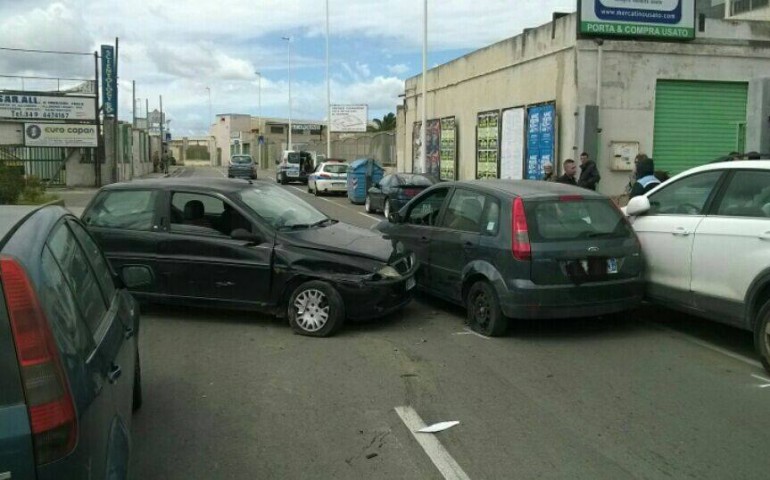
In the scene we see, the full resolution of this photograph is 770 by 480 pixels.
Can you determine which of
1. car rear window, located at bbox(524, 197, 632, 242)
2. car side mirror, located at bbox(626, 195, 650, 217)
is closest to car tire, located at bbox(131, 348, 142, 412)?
car rear window, located at bbox(524, 197, 632, 242)

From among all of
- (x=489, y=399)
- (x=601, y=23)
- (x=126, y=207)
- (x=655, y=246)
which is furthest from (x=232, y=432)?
(x=601, y=23)

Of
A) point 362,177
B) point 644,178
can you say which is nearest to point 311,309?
point 644,178

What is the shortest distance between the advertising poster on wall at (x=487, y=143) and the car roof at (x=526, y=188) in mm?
15500

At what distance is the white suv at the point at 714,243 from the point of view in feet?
19.3

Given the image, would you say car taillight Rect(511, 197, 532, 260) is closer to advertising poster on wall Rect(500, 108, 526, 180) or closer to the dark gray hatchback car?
the dark gray hatchback car

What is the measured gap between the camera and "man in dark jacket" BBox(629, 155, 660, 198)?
1099cm

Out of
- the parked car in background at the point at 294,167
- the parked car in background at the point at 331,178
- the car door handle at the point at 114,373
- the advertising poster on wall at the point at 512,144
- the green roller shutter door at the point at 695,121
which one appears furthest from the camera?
the parked car in background at the point at 294,167

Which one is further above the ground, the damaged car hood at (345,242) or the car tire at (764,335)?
the damaged car hood at (345,242)

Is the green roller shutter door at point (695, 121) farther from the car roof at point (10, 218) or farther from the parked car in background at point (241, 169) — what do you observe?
the parked car in background at point (241, 169)

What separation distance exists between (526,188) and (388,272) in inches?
66.4

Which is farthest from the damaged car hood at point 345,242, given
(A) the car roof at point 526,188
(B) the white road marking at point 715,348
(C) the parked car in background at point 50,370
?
(C) the parked car in background at point 50,370

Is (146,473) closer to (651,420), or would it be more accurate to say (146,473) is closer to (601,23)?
(651,420)

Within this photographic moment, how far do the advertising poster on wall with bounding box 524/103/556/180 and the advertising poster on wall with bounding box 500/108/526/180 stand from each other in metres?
0.42

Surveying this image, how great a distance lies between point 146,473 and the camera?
13.3ft
